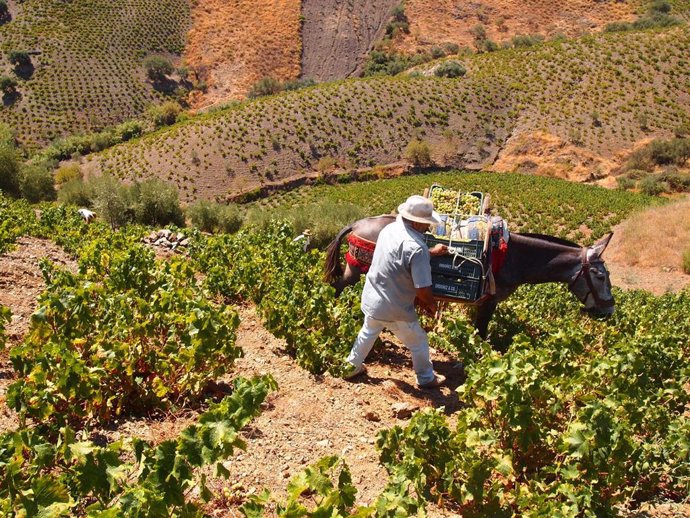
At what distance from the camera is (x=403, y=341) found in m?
5.68

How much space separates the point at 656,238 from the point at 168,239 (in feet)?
66.7

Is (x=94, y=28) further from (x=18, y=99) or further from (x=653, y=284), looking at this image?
(x=653, y=284)

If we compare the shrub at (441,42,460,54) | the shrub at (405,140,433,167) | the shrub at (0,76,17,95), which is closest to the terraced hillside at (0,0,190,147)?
the shrub at (0,76,17,95)

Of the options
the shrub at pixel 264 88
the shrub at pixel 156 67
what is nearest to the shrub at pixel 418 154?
the shrub at pixel 264 88

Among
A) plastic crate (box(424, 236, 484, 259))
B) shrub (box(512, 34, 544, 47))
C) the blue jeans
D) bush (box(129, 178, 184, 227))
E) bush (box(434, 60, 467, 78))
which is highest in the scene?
plastic crate (box(424, 236, 484, 259))

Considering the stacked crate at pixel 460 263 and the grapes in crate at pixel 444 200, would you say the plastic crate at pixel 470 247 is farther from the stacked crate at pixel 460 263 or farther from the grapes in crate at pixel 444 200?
the grapes in crate at pixel 444 200

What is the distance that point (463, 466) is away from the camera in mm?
3494

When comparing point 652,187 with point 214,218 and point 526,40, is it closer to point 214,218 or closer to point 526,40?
point 214,218

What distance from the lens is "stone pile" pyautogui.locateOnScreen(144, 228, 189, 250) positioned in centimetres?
1474

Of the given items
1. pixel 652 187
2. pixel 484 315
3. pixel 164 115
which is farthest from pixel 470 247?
pixel 164 115

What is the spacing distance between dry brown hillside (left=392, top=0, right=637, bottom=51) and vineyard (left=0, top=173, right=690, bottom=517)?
8143 cm

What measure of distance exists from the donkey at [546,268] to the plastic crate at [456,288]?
78cm

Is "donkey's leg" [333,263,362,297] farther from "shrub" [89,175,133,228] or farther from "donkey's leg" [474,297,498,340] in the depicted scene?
"shrub" [89,175,133,228]

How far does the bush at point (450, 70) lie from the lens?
2511 inches
